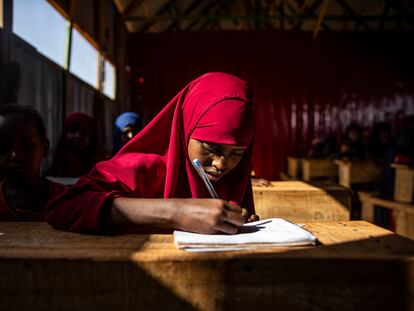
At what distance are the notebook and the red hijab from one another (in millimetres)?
303

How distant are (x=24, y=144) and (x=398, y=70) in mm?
8991

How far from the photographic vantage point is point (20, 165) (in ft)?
4.82

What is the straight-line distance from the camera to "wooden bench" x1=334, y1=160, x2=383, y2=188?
161 inches

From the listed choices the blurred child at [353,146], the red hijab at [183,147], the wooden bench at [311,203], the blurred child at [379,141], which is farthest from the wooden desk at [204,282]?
the blurred child at [379,141]

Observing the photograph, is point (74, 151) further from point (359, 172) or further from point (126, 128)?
point (359, 172)

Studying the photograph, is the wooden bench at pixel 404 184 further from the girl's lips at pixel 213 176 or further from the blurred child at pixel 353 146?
the girl's lips at pixel 213 176

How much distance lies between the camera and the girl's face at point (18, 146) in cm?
145

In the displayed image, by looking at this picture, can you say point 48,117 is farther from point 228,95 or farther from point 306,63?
point 306,63

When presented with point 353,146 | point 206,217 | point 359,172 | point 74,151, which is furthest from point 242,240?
point 353,146

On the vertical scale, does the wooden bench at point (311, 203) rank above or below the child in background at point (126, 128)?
below

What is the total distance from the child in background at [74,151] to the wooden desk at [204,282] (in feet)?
10.6

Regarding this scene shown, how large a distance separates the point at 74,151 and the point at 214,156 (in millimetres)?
3019

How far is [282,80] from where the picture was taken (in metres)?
8.47

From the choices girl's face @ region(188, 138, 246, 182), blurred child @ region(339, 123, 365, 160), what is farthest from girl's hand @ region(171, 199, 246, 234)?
blurred child @ region(339, 123, 365, 160)
